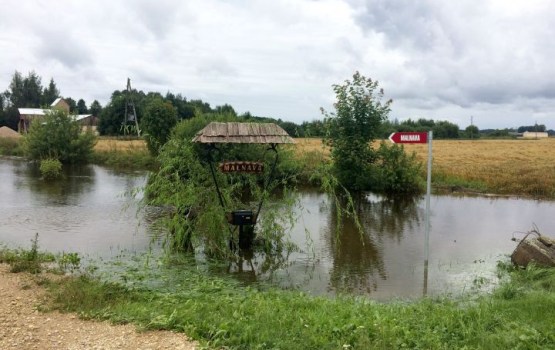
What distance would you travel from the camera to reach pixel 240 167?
31.2ft

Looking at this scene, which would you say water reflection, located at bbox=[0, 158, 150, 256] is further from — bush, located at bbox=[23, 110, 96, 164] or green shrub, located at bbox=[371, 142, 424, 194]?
green shrub, located at bbox=[371, 142, 424, 194]

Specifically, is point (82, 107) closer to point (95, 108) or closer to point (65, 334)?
point (95, 108)

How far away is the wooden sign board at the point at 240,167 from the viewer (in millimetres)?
9438

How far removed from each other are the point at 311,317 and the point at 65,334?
8.98 ft

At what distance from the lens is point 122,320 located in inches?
211

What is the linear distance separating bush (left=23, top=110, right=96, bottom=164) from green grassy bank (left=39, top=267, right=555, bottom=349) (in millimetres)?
29302

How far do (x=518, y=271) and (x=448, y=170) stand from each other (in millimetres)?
17731

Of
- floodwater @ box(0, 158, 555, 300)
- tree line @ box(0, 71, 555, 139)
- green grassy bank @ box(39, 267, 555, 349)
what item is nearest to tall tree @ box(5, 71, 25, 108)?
tree line @ box(0, 71, 555, 139)

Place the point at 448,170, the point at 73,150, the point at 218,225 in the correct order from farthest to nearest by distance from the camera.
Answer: the point at 73,150 < the point at 448,170 < the point at 218,225

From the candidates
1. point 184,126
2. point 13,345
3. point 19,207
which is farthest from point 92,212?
point 13,345

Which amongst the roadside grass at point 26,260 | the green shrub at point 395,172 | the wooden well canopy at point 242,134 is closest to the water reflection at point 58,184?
the roadside grass at point 26,260

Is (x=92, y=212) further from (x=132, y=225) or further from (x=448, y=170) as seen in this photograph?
(x=448, y=170)

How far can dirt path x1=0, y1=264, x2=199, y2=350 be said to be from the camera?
471 centimetres

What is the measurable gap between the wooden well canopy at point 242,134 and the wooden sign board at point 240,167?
1.56 feet
